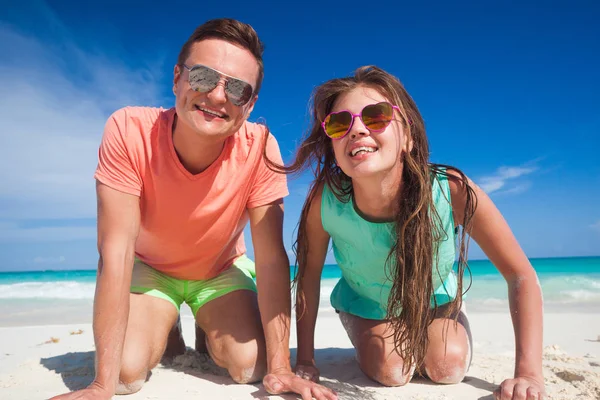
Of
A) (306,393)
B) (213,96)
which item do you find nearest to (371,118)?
(213,96)

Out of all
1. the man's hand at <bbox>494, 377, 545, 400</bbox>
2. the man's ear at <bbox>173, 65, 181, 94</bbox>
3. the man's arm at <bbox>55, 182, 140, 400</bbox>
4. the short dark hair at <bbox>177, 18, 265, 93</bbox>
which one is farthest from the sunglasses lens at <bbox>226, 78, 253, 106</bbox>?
the man's hand at <bbox>494, 377, 545, 400</bbox>

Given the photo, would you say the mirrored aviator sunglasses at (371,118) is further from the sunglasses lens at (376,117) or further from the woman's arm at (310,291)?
the woman's arm at (310,291)

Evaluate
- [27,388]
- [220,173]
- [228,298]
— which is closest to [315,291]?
[228,298]

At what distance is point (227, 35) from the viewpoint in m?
2.67

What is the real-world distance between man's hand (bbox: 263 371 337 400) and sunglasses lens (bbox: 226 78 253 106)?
63.4 inches

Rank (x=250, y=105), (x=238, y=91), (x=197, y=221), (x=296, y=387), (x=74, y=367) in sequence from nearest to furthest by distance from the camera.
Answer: (x=296, y=387)
(x=238, y=91)
(x=250, y=105)
(x=197, y=221)
(x=74, y=367)

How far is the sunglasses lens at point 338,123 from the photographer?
253cm

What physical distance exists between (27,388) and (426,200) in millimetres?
2789

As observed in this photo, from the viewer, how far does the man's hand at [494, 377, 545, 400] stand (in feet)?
7.21

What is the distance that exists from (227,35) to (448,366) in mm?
2507

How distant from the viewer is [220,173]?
2.88 m

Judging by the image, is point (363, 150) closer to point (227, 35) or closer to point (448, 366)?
point (227, 35)

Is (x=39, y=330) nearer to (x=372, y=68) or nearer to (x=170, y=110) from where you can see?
(x=170, y=110)

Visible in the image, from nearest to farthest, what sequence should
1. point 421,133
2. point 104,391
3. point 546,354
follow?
1. point 104,391
2. point 421,133
3. point 546,354
